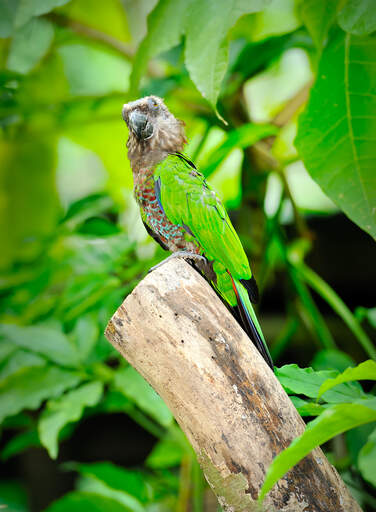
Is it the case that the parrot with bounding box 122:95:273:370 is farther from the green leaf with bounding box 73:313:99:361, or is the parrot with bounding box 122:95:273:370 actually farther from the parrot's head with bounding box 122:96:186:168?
the green leaf with bounding box 73:313:99:361

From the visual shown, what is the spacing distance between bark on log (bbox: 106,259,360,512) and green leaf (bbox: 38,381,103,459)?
Result: 0.34m

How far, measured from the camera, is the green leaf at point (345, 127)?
0.86 metres

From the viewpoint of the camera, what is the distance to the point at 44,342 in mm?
1161

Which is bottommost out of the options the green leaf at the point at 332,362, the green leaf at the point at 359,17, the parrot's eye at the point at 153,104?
the green leaf at the point at 332,362

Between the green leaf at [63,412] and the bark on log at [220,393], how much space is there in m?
0.34

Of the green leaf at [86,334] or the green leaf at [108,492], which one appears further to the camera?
the green leaf at [108,492]

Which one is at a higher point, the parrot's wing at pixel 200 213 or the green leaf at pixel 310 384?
the parrot's wing at pixel 200 213

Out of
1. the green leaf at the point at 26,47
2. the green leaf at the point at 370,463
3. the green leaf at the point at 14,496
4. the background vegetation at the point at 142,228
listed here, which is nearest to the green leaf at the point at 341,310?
the background vegetation at the point at 142,228

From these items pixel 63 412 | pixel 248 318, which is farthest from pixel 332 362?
pixel 63 412

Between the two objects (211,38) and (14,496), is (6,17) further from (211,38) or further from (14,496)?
(14,496)

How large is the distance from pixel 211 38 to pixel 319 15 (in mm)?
207

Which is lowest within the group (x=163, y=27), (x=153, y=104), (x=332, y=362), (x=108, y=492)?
(x=108, y=492)

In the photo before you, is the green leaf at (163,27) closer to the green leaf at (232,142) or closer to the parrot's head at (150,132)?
the parrot's head at (150,132)

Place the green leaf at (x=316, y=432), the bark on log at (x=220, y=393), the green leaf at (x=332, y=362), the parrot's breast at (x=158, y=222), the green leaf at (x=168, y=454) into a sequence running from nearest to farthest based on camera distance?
the green leaf at (x=316, y=432) → the bark on log at (x=220, y=393) → the parrot's breast at (x=158, y=222) → the green leaf at (x=332, y=362) → the green leaf at (x=168, y=454)
